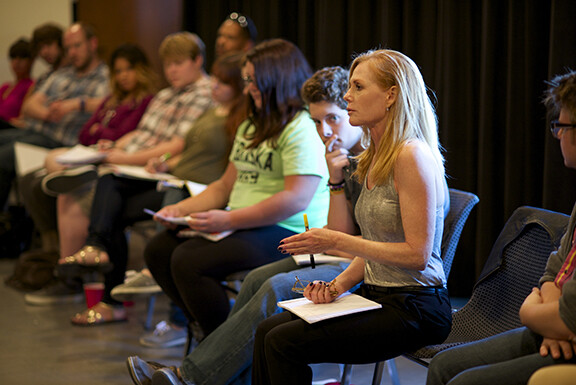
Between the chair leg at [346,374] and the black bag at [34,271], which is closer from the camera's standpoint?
the chair leg at [346,374]

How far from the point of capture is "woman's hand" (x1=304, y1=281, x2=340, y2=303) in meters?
1.88

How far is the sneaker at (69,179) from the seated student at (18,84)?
2.41m

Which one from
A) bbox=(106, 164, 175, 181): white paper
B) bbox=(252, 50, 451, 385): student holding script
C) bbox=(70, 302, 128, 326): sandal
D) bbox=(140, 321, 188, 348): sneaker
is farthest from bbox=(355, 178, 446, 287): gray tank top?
bbox=(70, 302, 128, 326): sandal

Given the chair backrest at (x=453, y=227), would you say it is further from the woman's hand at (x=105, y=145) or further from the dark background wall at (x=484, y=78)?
the woman's hand at (x=105, y=145)

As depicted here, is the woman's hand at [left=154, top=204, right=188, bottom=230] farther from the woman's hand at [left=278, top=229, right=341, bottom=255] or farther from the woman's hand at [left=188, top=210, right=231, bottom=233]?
the woman's hand at [left=278, top=229, right=341, bottom=255]

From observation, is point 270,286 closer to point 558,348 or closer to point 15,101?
point 558,348

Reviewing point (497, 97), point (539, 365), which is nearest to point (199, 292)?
point (539, 365)

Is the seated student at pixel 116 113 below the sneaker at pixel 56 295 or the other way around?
the other way around

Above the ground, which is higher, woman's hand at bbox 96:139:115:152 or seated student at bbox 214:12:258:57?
seated student at bbox 214:12:258:57

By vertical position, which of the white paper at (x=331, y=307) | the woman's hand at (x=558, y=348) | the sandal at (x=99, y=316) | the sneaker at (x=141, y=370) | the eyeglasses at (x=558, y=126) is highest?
the eyeglasses at (x=558, y=126)

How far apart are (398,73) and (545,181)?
1329 millimetres

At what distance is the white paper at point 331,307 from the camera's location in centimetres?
174

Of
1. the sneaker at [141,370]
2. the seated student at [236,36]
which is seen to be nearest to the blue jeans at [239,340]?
the sneaker at [141,370]

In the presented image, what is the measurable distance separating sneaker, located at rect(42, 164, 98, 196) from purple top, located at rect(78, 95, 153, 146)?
504 millimetres
